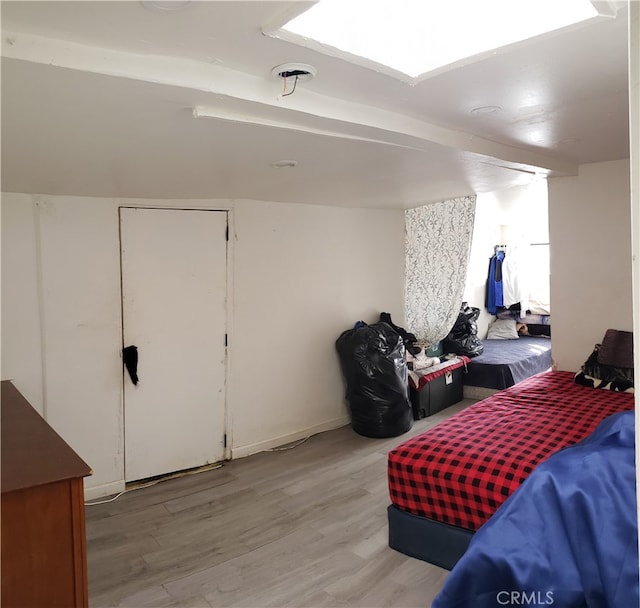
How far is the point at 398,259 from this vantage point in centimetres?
536

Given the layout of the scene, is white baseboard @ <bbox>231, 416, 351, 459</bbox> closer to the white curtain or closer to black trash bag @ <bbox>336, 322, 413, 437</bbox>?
black trash bag @ <bbox>336, 322, 413, 437</bbox>

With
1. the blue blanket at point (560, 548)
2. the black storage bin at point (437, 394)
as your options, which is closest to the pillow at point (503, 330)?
the black storage bin at point (437, 394)

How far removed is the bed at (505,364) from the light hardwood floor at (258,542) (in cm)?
198

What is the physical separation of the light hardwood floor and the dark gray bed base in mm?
50

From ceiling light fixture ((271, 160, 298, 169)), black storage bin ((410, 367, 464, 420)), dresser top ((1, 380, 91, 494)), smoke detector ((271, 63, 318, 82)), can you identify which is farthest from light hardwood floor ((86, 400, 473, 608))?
smoke detector ((271, 63, 318, 82))

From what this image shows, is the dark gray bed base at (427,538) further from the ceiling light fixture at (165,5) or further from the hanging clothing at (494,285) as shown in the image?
the hanging clothing at (494,285)

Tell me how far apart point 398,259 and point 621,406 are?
2646mm

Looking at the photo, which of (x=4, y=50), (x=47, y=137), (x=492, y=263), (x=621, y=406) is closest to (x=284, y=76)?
(x=4, y=50)

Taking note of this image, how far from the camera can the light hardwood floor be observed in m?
2.36

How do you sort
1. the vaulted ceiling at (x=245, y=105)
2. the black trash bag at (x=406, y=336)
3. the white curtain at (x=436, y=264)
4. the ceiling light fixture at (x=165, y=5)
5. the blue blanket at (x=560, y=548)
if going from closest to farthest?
the blue blanket at (x=560, y=548) → the ceiling light fixture at (x=165, y=5) → the vaulted ceiling at (x=245, y=105) → the white curtain at (x=436, y=264) → the black trash bag at (x=406, y=336)

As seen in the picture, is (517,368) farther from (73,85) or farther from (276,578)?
(73,85)

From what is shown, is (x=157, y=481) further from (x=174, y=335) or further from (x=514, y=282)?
(x=514, y=282)

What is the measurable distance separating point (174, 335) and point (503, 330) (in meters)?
4.69

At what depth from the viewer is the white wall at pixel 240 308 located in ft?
10.1
